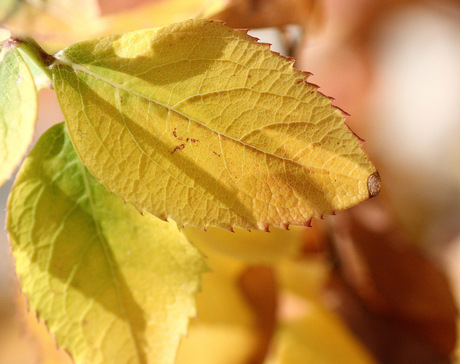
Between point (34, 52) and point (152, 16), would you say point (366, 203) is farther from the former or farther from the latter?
point (34, 52)

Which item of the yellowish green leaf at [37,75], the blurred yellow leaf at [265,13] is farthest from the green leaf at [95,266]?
the blurred yellow leaf at [265,13]

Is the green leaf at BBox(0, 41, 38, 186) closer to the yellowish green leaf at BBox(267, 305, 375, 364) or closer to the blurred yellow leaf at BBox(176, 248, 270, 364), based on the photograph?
the blurred yellow leaf at BBox(176, 248, 270, 364)

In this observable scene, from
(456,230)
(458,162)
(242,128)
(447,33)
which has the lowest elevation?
(242,128)

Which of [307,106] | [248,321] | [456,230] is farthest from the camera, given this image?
[456,230]

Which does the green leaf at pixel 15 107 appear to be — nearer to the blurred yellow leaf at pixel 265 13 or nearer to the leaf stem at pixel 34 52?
the leaf stem at pixel 34 52

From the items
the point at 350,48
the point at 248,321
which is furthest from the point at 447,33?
the point at 248,321

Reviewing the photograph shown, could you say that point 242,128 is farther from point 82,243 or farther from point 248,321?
point 248,321

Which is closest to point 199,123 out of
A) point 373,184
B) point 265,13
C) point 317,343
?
point 373,184

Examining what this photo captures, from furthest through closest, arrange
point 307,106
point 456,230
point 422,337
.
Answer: point 456,230, point 422,337, point 307,106
